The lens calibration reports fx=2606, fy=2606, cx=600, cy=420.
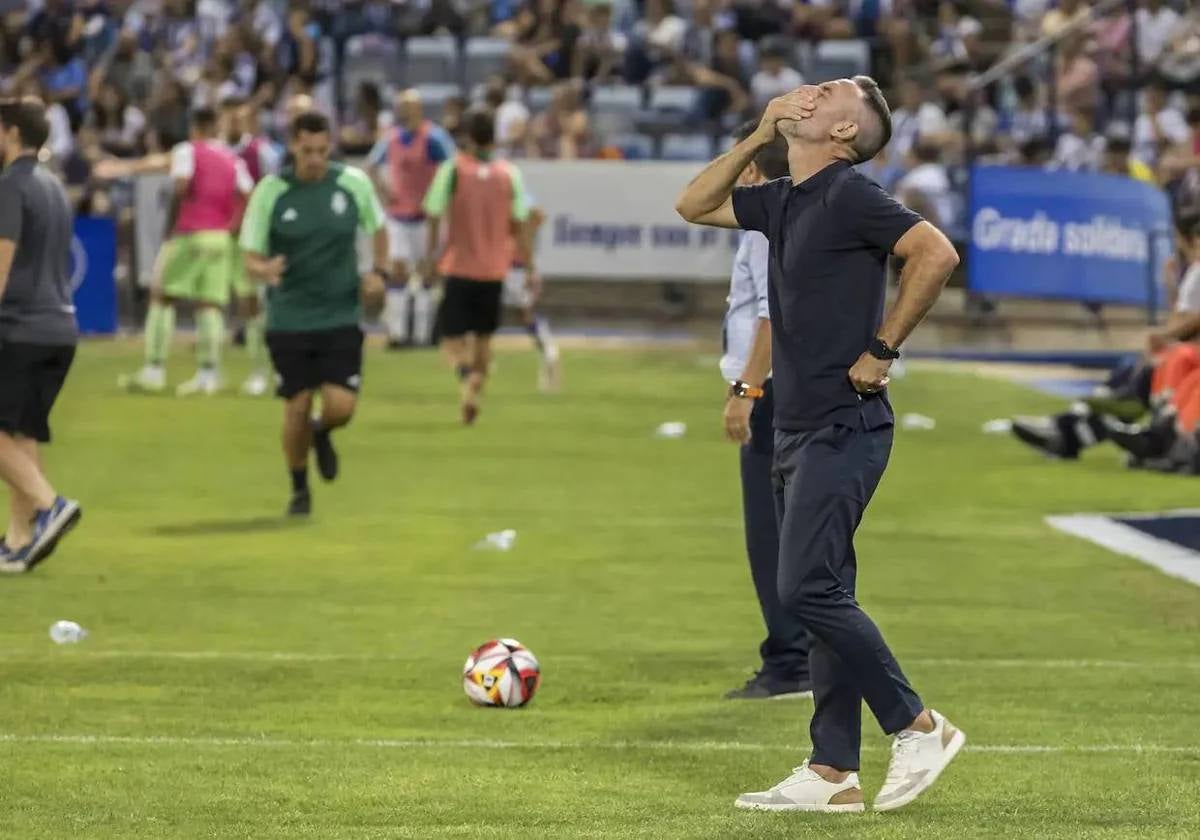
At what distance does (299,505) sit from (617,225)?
573 inches

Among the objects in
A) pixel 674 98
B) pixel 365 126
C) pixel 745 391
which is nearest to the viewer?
pixel 745 391

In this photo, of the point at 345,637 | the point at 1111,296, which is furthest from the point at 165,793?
the point at 1111,296

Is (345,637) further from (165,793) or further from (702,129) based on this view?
(702,129)

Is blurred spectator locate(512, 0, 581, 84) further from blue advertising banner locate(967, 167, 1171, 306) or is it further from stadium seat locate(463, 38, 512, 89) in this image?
blue advertising banner locate(967, 167, 1171, 306)

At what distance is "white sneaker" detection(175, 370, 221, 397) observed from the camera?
22.8 m

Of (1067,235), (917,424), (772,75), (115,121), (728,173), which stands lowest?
(917,424)

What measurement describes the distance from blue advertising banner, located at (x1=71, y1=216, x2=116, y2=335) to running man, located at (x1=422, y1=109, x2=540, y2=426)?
8.89 meters

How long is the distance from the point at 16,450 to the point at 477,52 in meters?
21.3

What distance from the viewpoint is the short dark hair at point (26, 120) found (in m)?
12.0

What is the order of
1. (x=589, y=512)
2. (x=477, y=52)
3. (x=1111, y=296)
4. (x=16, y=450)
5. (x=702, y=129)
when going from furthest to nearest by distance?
1. (x=477, y=52)
2. (x=702, y=129)
3. (x=1111, y=296)
4. (x=589, y=512)
5. (x=16, y=450)

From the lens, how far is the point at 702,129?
30.8 meters

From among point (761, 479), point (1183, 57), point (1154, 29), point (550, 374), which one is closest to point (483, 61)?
point (1154, 29)

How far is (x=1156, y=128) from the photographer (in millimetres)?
29188

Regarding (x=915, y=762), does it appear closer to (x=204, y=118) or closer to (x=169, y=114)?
(x=204, y=118)
